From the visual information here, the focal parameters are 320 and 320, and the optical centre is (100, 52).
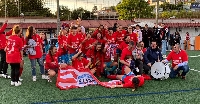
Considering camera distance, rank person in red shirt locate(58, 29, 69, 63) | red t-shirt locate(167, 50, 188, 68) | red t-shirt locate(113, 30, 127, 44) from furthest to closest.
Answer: red t-shirt locate(113, 30, 127, 44) → person in red shirt locate(58, 29, 69, 63) → red t-shirt locate(167, 50, 188, 68)

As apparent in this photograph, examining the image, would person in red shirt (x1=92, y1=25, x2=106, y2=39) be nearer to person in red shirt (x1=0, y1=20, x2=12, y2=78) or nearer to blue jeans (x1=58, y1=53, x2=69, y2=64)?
blue jeans (x1=58, y1=53, x2=69, y2=64)

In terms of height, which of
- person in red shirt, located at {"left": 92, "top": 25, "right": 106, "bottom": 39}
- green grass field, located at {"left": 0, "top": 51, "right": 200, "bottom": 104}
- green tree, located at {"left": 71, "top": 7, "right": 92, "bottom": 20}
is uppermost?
green tree, located at {"left": 71, "top": 7, "right": 92, "bottom": 20}

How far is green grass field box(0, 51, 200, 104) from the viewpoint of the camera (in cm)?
704

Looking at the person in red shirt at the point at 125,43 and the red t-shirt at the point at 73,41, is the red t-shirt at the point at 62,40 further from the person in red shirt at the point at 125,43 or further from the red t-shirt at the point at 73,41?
the person in red shirt at the point at 125,43

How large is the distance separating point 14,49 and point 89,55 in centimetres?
247

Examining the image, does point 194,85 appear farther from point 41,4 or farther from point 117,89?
point 41,4

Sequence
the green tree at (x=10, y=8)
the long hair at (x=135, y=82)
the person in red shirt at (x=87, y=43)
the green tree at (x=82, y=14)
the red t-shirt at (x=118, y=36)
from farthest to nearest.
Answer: the green tree at (x=82, y=14)
the green tree at (x=10, y=8)
the red t-shirt at (x=118, y=36)
the person in red shirt at (x=87, y=43)
the long hair at (x=135, y=82)

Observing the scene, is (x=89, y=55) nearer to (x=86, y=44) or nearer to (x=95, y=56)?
(x=95, y=56)

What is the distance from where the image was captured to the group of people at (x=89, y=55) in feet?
29.2

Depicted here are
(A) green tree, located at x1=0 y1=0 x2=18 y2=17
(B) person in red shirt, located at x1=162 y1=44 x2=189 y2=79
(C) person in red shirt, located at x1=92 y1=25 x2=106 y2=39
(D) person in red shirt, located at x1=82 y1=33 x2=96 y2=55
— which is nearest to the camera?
(B) person in red shirt, located at x1=162 y1=44 x2=189 y2=79

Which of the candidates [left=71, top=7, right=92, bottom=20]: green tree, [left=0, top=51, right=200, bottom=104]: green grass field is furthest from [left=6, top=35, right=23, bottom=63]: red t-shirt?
[left=71, top=7, right=92, bottom=20]: green tree

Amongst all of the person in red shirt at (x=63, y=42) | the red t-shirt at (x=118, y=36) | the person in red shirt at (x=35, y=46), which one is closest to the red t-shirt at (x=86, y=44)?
the person in red shirt at (x=63, y=42)

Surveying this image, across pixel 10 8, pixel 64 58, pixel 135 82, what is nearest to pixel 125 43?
pixel 64 58

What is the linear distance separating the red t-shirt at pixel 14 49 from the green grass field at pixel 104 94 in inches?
30.2
